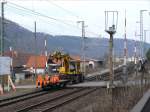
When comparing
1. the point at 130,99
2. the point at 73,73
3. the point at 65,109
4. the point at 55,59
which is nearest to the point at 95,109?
the point at 130,99

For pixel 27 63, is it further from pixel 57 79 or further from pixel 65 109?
pixel 65 109

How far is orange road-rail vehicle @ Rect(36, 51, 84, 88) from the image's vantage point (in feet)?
140

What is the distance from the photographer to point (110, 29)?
23.8m

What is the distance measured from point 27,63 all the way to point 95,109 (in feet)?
358

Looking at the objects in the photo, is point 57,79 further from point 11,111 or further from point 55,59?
point 11,111

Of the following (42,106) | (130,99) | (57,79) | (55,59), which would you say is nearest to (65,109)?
(42,106)

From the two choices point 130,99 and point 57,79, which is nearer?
point 130,99

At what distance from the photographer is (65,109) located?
23.6 metres

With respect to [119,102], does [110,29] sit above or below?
above

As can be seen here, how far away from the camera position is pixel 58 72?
1791 inches

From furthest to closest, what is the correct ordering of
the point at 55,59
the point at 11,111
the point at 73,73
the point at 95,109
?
the point at 73,73 < the point at 55,59 < the point at 11,111 < the point at 95,109

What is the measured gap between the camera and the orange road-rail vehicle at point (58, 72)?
140ft

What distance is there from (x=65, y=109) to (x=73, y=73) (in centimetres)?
2631

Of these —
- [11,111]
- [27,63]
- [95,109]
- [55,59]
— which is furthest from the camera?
[27,63]
